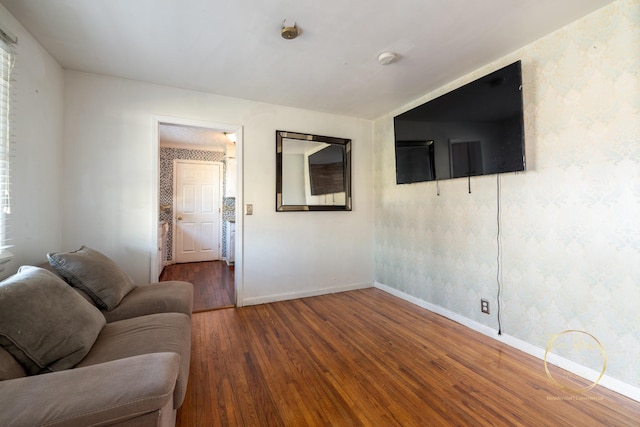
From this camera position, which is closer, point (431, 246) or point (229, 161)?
point (431, 246)

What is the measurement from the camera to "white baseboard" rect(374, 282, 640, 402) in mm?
1618

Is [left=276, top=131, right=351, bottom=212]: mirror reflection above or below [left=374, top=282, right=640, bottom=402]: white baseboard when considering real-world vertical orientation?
above

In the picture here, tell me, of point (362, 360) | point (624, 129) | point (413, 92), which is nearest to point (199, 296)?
point (362, 360)

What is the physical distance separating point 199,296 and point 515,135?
371 cm

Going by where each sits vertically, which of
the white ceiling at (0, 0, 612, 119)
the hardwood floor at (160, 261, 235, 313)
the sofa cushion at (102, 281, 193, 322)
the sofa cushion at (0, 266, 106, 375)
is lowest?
the hardwood floor at (160, 261, 235, 313)

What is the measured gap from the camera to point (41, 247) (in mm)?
2062

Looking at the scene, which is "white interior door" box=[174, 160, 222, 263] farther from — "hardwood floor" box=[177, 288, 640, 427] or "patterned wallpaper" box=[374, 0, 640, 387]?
"patterned wallpaper" box=[374, 0, 640, 387]

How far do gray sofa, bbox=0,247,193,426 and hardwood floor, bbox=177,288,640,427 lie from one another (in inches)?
19.7

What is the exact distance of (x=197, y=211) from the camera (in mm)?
5707

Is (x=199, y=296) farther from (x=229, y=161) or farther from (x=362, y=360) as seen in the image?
(x=229, y=161)

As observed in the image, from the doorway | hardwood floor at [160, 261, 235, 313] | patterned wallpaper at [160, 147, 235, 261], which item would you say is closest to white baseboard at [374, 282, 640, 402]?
hardwood floor at [160, 261, 235, 313]

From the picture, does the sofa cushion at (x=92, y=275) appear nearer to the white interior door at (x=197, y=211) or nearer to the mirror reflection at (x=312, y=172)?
the mirror reflection at (x=312, y=172)

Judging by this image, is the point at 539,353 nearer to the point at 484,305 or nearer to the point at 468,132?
the point at 484,305

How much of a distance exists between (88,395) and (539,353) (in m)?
2.68
